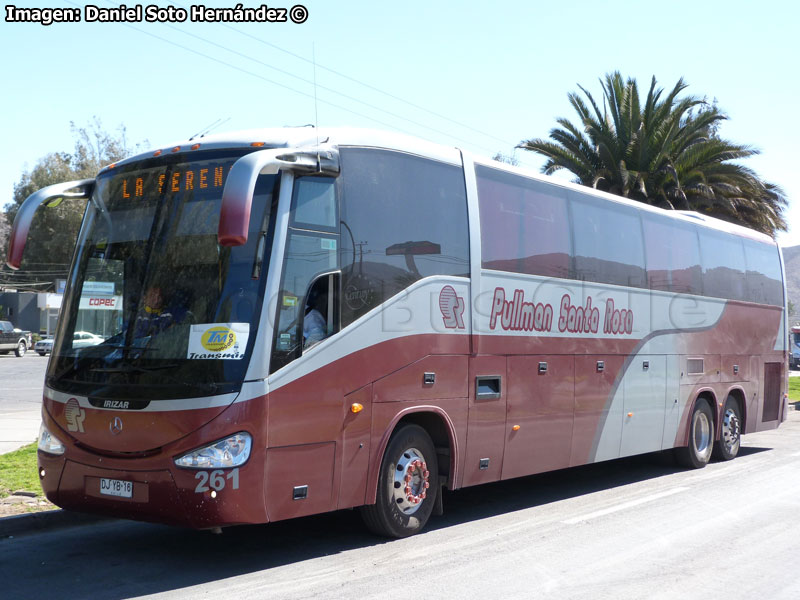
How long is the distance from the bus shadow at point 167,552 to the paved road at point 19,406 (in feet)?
16.8

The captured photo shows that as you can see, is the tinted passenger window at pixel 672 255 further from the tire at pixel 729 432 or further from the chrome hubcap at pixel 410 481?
the chrome hubcap at pixel 410 481

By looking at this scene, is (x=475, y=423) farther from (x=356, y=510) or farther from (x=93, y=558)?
(x=93, y=558)

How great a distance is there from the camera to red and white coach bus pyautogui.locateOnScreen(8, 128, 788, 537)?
6.58 metres

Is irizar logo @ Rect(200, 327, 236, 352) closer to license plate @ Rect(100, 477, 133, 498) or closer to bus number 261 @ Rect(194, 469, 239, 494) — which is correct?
bus number 261 @ Rect(194, 469, 239, 494)

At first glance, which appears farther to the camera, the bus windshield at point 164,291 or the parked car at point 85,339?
the parked car at point 85,339

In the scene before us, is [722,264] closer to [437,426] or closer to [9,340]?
[437,426]

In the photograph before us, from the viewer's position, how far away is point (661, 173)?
26.9 metres

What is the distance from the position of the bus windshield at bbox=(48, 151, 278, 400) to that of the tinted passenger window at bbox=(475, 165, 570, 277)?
10.1ft

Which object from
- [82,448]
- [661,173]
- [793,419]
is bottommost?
[793,419]

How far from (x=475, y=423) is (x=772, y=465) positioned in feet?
23.5

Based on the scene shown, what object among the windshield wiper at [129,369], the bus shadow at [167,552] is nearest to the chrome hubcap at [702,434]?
the bus shadow at [167,552]

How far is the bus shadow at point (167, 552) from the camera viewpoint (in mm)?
6406

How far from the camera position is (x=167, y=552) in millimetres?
7492

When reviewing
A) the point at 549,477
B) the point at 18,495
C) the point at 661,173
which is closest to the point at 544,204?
the point at 549,477
